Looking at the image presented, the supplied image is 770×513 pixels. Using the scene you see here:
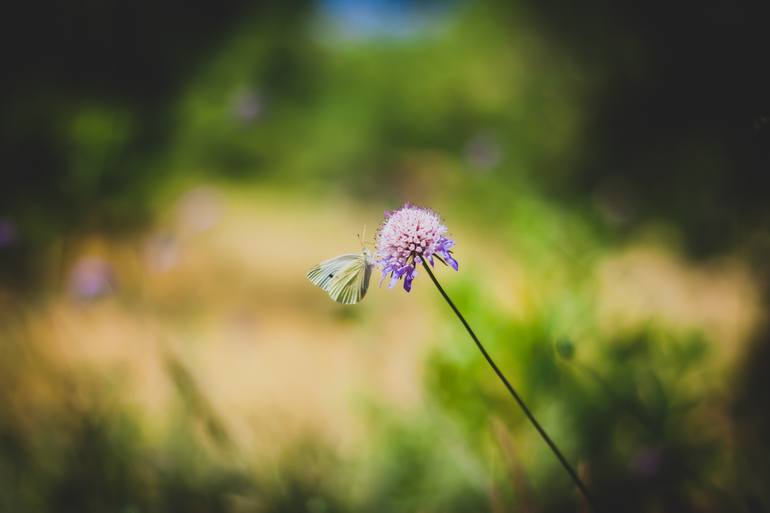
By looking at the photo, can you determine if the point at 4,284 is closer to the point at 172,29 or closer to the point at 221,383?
the point at 221,383

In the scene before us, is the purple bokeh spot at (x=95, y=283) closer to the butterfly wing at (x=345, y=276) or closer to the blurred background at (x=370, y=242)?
the blurred background at (x=370, y=242)

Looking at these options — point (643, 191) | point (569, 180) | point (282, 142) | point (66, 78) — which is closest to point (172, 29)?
point (66, 78)

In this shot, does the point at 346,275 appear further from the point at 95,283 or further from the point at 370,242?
the point at 95,283

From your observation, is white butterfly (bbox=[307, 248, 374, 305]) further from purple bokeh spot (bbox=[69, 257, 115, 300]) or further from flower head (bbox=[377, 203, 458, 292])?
purple bokeh spot (bbox=[69, 257, 115, 300])

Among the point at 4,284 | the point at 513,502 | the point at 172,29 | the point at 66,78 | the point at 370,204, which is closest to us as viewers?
the point at 513,502

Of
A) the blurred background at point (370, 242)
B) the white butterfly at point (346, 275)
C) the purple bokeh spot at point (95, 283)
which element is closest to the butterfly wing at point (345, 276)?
the white butterfly at point (346, 275)

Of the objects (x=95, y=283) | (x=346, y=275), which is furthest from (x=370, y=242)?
(x=95, y=283)
